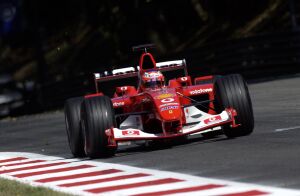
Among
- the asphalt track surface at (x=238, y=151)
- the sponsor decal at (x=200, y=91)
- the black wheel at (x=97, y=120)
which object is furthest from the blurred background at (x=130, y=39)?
the black wheel at (x=97, y=120)

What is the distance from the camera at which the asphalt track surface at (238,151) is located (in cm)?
1047

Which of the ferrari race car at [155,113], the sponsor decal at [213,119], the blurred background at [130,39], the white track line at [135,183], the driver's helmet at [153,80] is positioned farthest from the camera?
the blurred background at [130,39]

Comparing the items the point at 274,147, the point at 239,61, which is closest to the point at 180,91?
the point at 274,147

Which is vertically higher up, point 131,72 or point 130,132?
point 131,72

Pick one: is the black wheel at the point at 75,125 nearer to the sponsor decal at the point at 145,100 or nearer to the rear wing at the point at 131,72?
the sponsor decal at the point at 145,100

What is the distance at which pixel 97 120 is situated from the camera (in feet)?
44.9

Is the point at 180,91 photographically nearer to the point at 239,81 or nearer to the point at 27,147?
the point at 239,81

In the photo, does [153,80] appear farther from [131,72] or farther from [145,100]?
[131,72]

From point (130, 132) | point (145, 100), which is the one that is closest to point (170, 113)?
point (130, 132)

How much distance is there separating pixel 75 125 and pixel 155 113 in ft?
4.58

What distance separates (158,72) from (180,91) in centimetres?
55

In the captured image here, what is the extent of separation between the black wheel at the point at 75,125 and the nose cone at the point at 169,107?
146cm

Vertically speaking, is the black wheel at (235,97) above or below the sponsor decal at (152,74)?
below

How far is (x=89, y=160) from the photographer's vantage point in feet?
46.2
